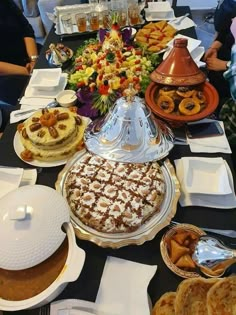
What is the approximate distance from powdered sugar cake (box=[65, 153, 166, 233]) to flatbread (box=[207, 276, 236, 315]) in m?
0.30

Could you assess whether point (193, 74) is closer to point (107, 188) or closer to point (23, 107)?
point (107, 188)

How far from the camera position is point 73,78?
1559mm

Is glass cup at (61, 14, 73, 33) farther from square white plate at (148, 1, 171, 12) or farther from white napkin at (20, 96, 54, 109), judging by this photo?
white napkin at (20, 96, 54, 109)

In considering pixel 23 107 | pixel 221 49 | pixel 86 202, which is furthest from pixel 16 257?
pixel 221 49

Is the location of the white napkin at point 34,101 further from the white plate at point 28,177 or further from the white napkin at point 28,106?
the white plate at point 28,177

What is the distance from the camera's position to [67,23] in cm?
212

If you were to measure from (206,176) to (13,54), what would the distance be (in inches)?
67.0

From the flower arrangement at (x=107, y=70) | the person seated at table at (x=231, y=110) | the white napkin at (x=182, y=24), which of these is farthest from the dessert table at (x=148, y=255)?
the white napkin at (x=182, y=24)

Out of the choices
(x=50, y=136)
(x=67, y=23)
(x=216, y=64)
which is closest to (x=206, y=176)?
(x=50, y=136)

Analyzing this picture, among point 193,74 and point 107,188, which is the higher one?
point 193,74

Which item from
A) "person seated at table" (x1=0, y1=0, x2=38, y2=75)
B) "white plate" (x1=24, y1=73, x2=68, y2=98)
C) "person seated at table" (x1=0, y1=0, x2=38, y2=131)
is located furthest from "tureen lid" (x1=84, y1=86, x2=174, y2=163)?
"person seated at table" (x1=0, y1=0, x2=38, y2=75)

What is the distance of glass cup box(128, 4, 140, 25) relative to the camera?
2.06 m

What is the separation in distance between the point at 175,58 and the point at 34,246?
0.95 m

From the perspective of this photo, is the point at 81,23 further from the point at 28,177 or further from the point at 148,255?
the point at 148,255
